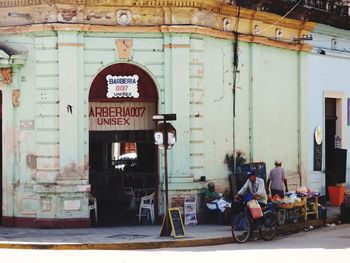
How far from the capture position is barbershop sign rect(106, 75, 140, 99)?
67.3 feet

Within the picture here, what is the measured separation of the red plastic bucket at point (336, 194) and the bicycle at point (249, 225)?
8.21 metres

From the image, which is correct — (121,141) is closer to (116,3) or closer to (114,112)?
(114,112)

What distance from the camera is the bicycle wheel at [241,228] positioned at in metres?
18.1

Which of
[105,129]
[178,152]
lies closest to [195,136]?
[178,152]

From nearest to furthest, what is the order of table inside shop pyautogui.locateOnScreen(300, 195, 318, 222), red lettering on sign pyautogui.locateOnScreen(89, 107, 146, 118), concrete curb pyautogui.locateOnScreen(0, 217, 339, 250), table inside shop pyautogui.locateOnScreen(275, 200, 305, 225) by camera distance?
concrete curb pyautogui.locateOnScreen(0, 217, 339, 250) → table inside shop pyautogui.locateOnScreen(275, 200, 305, 225) → red lettering on sign pyautogui.locateOnScreen(89, 107, 146, 118) → table inside shop pyautogui.locateOnScreen(300, 195, 318, 222)

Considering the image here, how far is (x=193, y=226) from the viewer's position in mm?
20438

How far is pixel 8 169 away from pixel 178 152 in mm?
4384

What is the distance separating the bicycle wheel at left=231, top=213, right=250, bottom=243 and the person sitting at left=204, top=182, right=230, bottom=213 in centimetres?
242

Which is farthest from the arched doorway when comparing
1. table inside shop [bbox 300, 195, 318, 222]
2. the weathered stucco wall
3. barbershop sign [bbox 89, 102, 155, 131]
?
table inside shop [bbox 300, 195, 318, 222]

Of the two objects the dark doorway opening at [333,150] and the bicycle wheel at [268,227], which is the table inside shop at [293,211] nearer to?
the bicycle wheel at [268,227]

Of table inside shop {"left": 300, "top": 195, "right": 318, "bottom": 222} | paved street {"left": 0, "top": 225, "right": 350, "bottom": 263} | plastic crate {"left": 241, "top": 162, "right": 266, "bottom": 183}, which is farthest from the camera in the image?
plastic crate {"left": 241, "top": 162, "right": 266, "bottom": 183}

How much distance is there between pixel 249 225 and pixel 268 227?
81 centimetres

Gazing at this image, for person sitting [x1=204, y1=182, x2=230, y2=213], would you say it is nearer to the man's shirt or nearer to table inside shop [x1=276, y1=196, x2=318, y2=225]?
table inside shop [x1=276, y1=196, x2=318, y2=225]
